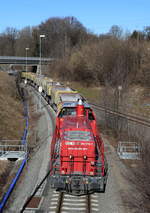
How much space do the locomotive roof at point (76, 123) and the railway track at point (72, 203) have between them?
11.1 feet

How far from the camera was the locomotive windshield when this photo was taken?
38.2ft

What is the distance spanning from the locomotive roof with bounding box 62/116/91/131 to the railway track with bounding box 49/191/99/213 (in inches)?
133

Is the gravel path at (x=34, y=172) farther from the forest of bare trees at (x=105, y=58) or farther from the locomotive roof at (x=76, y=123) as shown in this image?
the forest of bare trees at (x=105, y=58)

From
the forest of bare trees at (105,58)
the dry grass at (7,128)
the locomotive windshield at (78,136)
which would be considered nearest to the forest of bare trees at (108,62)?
the forest of bare trees at (105,58)

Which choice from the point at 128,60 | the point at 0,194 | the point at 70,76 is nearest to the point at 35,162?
the point at 0,194

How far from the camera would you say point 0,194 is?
12.1 metres

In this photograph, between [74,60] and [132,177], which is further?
[74,60]

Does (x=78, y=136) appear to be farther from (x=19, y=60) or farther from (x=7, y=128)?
(x=19, y=60)

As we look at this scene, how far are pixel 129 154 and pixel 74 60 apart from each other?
5280 centimetres

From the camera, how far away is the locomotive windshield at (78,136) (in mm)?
11634

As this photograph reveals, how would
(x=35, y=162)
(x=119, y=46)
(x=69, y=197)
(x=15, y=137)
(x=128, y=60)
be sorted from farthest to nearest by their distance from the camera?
(x=119, y=46) → (x=128, y=60) → (x=15, y=137) → (x=35, y=162) → (x=69, y=197)

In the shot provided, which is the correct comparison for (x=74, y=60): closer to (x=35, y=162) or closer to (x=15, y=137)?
(x=15, y=137)

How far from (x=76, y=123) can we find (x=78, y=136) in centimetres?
134

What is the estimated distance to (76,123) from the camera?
510 inches
